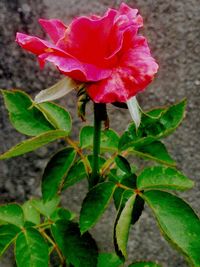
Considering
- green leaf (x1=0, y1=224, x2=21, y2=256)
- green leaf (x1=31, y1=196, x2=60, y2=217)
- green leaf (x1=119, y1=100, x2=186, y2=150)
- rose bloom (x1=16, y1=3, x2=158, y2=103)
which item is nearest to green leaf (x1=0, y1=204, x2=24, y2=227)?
green leaf (x1=0, y1=224, x2=21, y2=256)

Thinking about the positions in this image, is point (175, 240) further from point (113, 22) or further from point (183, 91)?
point (183, 91)

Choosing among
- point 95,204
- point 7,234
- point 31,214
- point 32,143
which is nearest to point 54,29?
point 32,143

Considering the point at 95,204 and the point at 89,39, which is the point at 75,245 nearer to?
the point at 95,204

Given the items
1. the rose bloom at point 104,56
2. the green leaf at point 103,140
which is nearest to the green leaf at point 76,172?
the green leaf at point 103,140

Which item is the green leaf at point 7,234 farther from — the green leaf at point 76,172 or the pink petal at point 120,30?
the pink petal at point 120,30

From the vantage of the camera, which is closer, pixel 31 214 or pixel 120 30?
pixel 120 30

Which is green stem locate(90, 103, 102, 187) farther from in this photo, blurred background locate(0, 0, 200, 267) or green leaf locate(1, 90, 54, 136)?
blurred background locate(0, 0, 200, 267)
